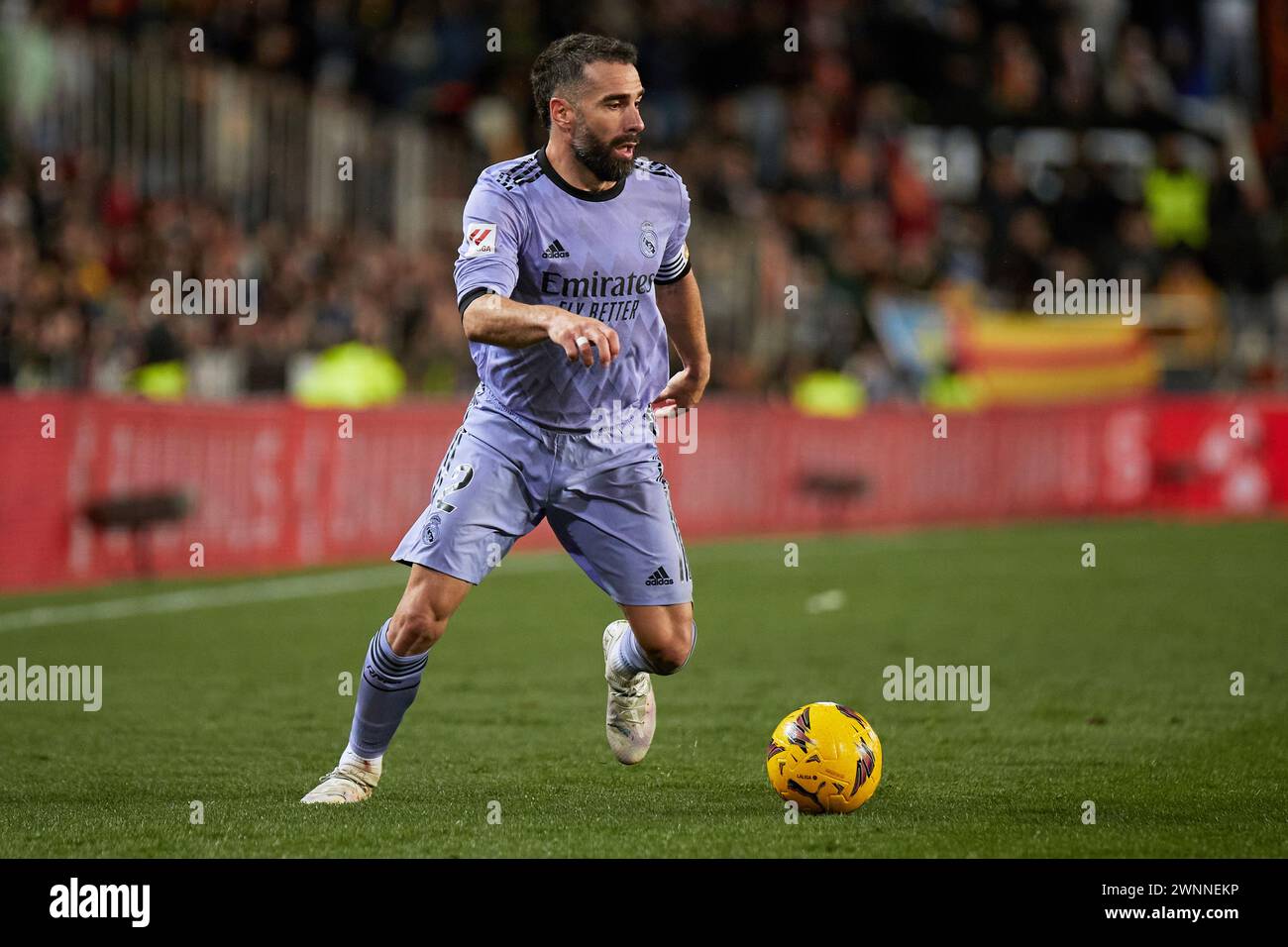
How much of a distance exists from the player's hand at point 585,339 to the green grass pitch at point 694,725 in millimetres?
1472

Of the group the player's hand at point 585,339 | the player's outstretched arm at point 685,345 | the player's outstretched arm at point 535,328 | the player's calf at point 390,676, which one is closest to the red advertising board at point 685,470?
the player's outstretched arm at point 685,345

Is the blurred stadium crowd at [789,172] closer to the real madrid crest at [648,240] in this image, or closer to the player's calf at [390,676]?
the player's calf at [390,676]

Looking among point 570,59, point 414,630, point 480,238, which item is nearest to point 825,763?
point 414,630

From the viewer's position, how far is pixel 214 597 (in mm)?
14547

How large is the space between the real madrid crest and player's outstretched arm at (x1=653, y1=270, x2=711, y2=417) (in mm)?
447

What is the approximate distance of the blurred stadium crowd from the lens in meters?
17.7

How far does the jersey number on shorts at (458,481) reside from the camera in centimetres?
689

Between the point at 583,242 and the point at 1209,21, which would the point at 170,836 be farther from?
the point at 1209,21

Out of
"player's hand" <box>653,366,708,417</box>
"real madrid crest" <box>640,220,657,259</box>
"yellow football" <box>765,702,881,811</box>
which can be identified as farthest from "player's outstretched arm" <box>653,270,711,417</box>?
"yellow football" <box>765,702,881,811</box>

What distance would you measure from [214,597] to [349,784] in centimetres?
775

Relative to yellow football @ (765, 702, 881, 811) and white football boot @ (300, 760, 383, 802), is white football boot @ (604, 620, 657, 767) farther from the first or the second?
white football boot @ (300, 760, 383, 802)

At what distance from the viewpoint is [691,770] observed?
792 cm
